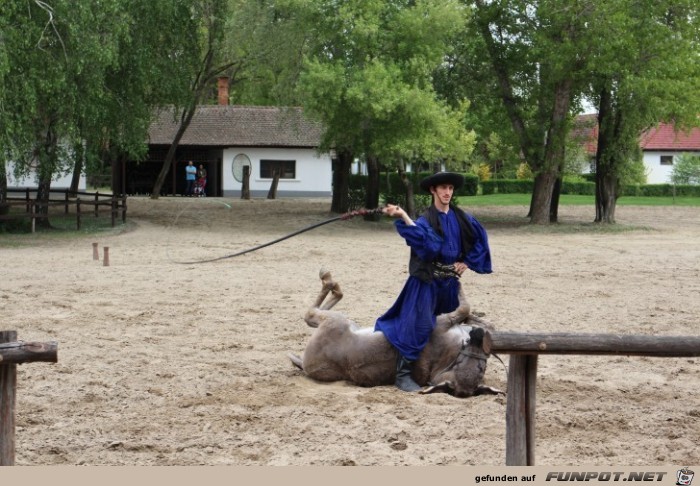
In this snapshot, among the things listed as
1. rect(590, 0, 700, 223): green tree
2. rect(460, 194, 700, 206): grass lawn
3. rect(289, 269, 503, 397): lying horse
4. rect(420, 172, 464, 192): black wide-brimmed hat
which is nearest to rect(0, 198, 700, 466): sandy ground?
rect(289, 269, 503, 397): lying horse

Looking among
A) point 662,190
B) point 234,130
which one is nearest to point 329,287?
point 234,130

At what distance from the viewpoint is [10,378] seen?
16.5ft

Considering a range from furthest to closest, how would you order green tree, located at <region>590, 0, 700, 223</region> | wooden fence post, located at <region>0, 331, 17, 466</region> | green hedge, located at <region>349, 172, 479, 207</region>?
1. green hedge, located at <region>349, 172, 479, 207</region>
2. green tree, located at <region>590, 0, 700, 223</region>
3. wooden fence post, located at <region>0, 331, 17, 466</region>

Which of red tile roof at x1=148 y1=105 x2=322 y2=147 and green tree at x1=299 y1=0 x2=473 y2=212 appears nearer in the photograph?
green tree at x1=299 y1=0 x2=473 y2=212

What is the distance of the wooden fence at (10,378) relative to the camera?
4881 millimetres

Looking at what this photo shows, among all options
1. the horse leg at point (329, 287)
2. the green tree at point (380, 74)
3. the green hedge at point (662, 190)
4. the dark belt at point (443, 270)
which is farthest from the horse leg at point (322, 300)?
the green hedge at point (662, 190)

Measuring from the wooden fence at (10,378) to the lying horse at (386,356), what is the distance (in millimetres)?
3165

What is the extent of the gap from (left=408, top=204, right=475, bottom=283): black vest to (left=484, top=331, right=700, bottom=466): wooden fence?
218cm

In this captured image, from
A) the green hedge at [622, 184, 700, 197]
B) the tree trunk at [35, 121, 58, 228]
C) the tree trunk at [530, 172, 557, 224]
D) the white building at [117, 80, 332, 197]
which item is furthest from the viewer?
the green hedge at [622, 184, 700, 197]

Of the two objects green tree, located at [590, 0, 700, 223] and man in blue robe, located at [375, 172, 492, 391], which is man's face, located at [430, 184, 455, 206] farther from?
green tree, located at [590, 0, 700, 223]

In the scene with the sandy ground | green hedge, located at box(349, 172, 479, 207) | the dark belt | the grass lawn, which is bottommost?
the sandy ground

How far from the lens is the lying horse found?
7320 millimetres

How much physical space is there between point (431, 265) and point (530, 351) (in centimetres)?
244

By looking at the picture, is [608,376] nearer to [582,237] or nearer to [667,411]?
[667,411]
